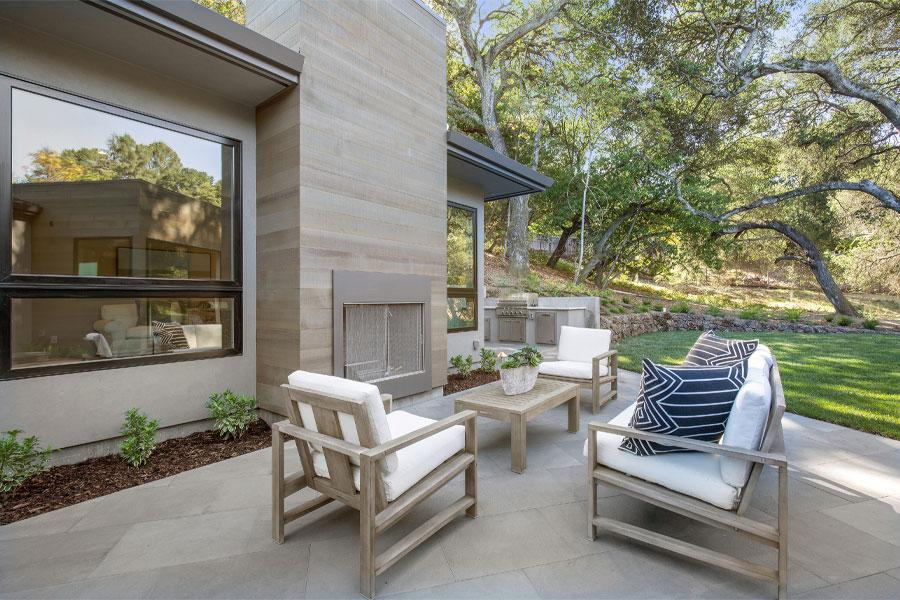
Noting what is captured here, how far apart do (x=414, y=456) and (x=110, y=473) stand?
2.44 m

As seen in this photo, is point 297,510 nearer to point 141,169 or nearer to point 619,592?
point 619,592

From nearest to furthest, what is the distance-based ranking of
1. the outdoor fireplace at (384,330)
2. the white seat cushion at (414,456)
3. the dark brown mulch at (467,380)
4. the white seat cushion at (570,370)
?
the white seat cushion at (414,456) < the outdoor fireplace at (384,330) < the white seat cushion at (570,370) < the dark brown mulch at (467,380)

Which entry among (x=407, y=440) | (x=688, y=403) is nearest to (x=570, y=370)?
(x=688, y=403)

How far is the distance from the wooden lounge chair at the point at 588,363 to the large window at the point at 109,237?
10.9ft

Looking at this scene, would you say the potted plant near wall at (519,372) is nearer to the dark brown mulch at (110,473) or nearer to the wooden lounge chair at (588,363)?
the wooden lounge chair at (588,363)

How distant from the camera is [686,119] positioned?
1118 centimetres

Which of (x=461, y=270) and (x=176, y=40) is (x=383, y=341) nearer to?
(x=461, y=270)

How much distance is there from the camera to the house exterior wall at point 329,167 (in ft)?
11.9

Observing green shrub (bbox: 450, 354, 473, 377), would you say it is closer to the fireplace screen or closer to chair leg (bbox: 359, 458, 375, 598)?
the fireplace screen

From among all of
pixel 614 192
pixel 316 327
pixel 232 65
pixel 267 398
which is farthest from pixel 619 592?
pixel 614 192

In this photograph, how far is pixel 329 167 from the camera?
12.3ft

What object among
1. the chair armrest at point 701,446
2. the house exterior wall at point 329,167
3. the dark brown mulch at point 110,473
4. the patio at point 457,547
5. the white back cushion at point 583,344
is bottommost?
the patio at point 457,547

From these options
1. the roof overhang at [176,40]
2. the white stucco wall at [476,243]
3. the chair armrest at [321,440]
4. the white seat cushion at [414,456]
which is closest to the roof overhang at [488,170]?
the white stucco wall at [476,243]

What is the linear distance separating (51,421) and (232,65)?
2986mm
